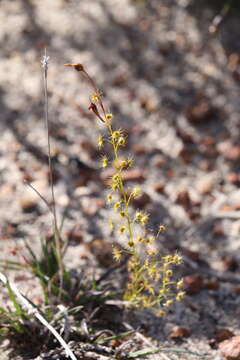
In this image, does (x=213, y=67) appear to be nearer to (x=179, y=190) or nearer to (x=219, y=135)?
(x=219, y=135)

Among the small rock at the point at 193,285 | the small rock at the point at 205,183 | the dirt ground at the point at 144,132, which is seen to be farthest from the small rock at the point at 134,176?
the small rock at the point at 193,285

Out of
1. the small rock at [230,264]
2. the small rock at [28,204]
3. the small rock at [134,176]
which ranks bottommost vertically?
the small rock at [230,264]

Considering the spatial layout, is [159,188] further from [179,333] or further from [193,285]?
[179,333]

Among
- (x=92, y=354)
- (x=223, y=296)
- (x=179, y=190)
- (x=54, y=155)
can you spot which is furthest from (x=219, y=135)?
(x=92, y=354)

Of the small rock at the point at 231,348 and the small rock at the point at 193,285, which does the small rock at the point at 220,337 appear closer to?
the small rock at the point at 231,348

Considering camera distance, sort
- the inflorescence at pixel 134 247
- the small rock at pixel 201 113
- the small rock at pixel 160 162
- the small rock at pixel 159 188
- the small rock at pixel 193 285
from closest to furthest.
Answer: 1. the inflorescence at pixel 134 247
2. the small rock at pixel 193 285
3. the small rock at pixel 159 188
4. the small rock at pixel 160 162
5. the small rock at pixel 201 113

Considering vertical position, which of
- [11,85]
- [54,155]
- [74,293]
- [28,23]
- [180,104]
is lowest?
[74,293]

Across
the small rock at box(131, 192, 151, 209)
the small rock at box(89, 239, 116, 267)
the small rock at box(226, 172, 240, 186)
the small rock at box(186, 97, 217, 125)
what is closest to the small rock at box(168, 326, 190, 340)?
the small rock at box(89, 239, 116, 267)
